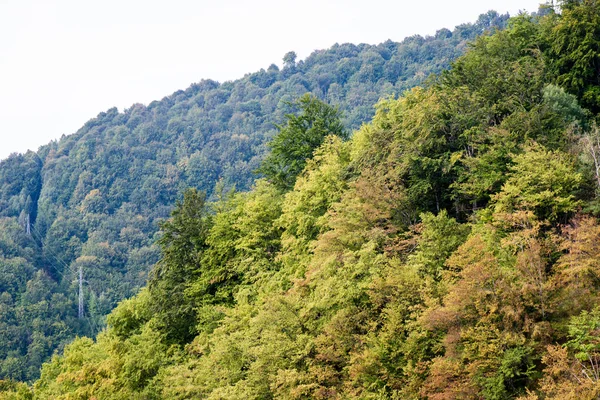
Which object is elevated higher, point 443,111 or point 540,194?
point 443,111

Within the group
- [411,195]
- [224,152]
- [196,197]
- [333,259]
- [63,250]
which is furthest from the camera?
[224,152]

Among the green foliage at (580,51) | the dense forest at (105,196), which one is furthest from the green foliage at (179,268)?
the dense forest at (105,196)

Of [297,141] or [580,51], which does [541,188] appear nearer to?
[580,51]

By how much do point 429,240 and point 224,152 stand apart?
146 meters

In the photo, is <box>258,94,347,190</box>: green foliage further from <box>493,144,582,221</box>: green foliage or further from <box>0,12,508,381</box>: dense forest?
<box>0,12,508,381</box>: dense forest

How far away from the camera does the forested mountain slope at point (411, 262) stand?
86.4 ft

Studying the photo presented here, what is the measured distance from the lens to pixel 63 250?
15250 centimetres

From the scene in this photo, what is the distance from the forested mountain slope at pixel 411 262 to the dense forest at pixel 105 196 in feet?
225

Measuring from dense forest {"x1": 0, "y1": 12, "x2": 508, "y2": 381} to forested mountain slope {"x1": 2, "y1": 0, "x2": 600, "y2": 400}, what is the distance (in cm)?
6868

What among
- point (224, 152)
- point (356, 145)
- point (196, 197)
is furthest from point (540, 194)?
point (224, 152)

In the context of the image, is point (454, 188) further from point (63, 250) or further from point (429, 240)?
point (63, 250)

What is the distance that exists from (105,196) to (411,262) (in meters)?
144

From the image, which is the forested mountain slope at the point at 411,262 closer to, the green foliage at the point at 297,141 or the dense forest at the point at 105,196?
the green foliage at the point at 297,141

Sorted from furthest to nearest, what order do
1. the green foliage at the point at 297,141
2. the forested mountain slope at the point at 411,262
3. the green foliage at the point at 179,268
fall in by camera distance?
the green foliage at the point at 297,141
the green foliage at the point at 179,268
the forested mountain slope at the point at 411,262
